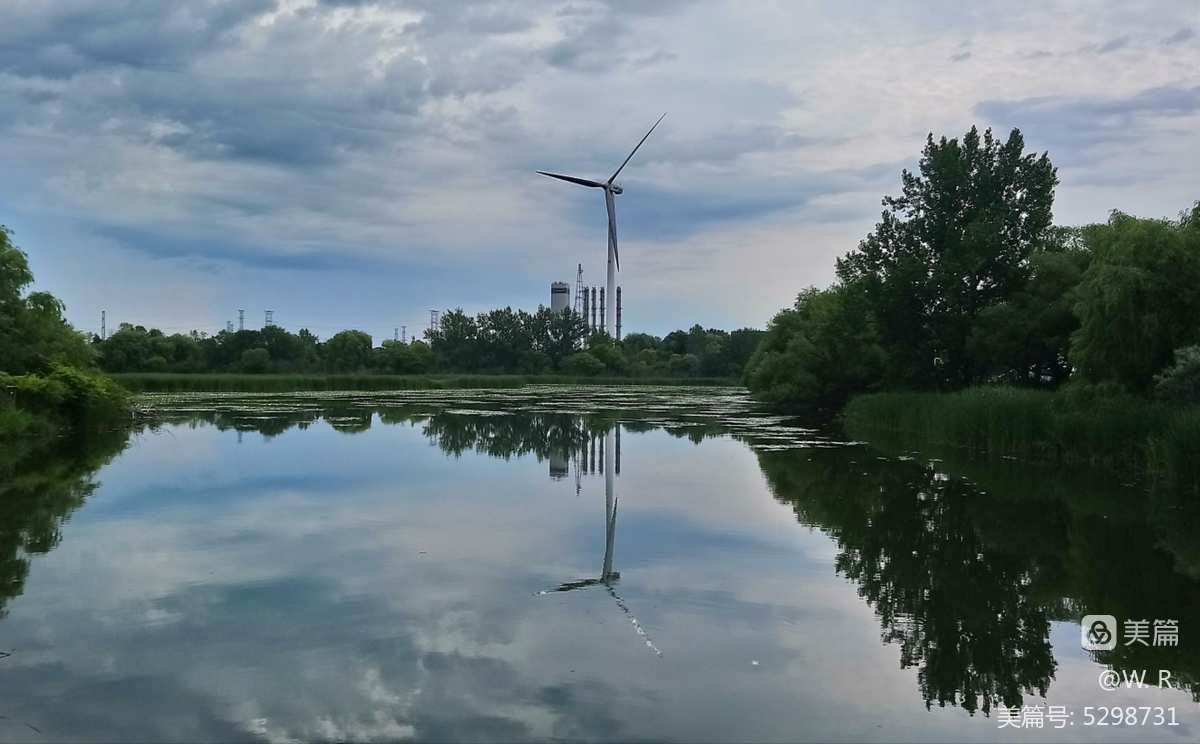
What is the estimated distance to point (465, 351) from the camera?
116625mm

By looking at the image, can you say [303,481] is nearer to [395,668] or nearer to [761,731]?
[395,668]

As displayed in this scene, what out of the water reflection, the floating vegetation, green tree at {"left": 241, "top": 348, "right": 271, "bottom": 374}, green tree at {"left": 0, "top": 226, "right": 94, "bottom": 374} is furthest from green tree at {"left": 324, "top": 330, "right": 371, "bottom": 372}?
the water reflection

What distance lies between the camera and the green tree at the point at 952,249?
33.0 metres

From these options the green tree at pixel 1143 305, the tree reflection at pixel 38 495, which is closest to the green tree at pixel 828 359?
the green tree at pixel 1143 305

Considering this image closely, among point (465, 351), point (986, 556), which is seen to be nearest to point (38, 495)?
point (986, 556)

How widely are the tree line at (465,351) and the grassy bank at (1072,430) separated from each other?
70951mm

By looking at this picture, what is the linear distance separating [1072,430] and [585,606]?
597 inches

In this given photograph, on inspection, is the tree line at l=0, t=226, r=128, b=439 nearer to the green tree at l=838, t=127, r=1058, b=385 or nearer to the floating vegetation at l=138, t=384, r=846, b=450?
the floating vegetation at l=138, t=384, r=846, b=450

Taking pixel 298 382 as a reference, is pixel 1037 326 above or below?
above

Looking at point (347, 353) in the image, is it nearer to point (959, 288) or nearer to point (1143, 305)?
point (959, 288)

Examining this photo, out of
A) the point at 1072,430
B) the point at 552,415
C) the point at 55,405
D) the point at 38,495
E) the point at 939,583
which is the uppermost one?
the point at 55,405

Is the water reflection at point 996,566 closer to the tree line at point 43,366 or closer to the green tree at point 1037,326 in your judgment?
the green tree at point 1037,326

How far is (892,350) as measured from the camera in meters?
35.5

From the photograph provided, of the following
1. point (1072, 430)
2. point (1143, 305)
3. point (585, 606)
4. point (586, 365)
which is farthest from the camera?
point (586, 365)
